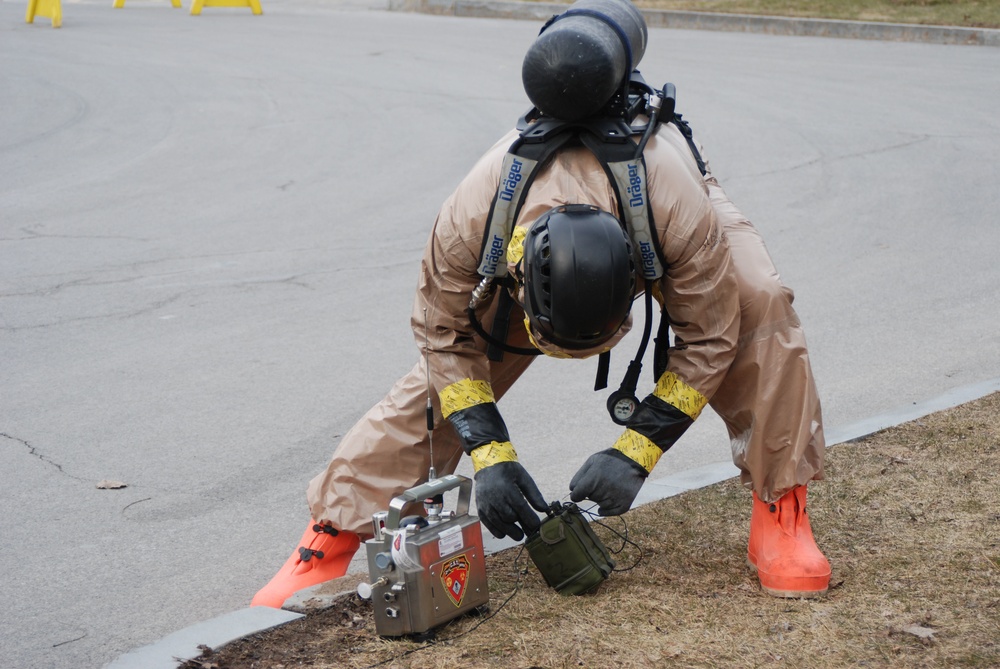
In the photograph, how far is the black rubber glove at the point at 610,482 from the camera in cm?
335

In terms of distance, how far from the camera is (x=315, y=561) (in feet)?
12.6

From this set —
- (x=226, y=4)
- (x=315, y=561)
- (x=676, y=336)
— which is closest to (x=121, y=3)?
(x=226, y=4)

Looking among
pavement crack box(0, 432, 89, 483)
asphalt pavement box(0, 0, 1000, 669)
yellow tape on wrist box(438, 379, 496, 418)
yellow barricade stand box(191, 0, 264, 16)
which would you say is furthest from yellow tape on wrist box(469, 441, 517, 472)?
yellow barricade stand box(191, 0, 264, 16)

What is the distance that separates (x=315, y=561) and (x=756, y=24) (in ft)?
53.8

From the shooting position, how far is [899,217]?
8.96 m

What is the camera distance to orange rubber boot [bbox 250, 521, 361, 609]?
149 inches

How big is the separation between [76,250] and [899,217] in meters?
5.98

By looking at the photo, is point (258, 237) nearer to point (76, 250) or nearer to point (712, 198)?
point (76, 250)

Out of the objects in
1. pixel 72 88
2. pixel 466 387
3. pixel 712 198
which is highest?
pixel 712 198

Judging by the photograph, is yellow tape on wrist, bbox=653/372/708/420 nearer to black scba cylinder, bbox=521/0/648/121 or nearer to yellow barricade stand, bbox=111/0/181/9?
black scba cylinder, bbox=521/0/648/121

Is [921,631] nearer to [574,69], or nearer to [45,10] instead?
[574,69]

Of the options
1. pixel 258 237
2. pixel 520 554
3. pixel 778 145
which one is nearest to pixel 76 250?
pixel 258 237

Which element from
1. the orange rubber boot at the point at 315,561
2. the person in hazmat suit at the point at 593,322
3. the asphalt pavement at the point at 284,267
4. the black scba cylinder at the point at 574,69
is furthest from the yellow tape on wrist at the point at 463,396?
the asphalt pavement at the point at 284,267

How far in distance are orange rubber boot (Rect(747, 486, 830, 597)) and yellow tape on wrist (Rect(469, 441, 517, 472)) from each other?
85cm
